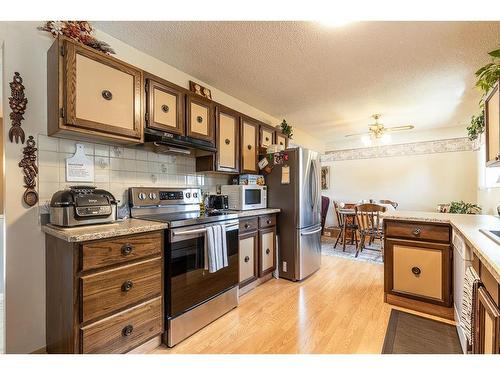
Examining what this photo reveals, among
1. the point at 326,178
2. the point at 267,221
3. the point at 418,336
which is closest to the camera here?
the point at 418,336

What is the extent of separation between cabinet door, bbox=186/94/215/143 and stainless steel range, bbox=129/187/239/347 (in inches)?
23.4

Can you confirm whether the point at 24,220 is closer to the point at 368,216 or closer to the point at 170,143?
the point at 170,143

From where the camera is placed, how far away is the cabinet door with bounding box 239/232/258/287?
97.6 inches

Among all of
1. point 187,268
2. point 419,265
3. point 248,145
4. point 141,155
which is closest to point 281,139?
point 248,145

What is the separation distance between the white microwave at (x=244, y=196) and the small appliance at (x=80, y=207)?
134 cm

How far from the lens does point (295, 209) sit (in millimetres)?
2889

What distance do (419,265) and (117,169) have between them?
274 centimetres

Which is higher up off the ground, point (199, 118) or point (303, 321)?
point (199, 118)

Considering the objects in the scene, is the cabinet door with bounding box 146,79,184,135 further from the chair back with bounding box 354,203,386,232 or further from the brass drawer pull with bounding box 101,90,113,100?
the chair back with bounding box 354,203,386,232

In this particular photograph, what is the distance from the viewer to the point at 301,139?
16.5 feet

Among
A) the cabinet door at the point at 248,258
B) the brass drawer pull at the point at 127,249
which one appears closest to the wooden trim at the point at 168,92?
the brass drawer pull at the point at 127,249

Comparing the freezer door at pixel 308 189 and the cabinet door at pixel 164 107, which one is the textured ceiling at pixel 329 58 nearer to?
the cabinet door at pixel 164 107

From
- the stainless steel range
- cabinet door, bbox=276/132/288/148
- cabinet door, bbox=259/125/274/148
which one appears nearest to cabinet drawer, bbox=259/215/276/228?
the stainless steel range
